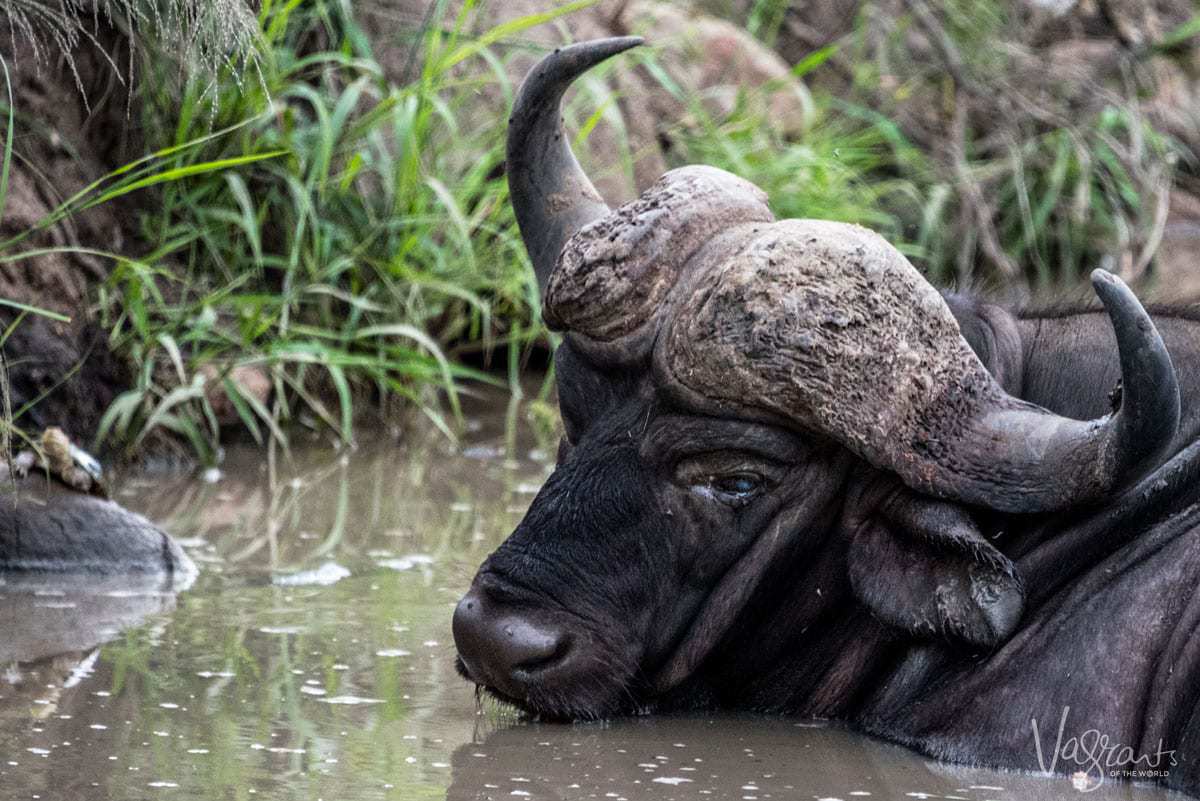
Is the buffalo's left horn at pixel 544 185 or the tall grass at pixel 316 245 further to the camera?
the tall grass at pixel 316 245

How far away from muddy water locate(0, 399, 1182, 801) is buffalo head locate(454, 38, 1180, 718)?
0.24 m

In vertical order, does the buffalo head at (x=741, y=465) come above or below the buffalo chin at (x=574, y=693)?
above

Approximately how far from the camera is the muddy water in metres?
3.81

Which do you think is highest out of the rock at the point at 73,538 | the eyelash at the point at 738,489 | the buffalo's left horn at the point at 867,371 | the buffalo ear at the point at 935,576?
the buffalo's left horn at the point at 867,371

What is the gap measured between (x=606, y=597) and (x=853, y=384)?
29.5 inches

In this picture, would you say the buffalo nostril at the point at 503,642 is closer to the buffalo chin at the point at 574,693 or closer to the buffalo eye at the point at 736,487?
the buffalo chin at the point at 574,693

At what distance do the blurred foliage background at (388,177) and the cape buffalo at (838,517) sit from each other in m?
0.87

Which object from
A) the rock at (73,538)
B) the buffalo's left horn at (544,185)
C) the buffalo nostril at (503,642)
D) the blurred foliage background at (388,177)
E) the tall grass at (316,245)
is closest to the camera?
the buffalo nostril at (503,642)

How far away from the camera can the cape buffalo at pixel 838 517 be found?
4.05 meters

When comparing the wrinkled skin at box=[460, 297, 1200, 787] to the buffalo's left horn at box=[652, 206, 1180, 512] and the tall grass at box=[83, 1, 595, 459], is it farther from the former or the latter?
the tall grass at box=[83, 1, 595, 459]

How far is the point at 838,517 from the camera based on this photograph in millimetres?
4391

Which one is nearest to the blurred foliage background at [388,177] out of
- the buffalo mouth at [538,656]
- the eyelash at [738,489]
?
A: the eyelash at [738,489]

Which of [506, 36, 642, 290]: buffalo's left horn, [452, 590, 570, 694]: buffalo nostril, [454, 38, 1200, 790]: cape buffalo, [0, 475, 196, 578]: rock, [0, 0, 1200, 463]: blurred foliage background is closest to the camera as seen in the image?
[454, 38, 1200, 790]: cape buffalo

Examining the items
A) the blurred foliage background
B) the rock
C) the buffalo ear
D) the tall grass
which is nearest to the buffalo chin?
the buffalo ear
